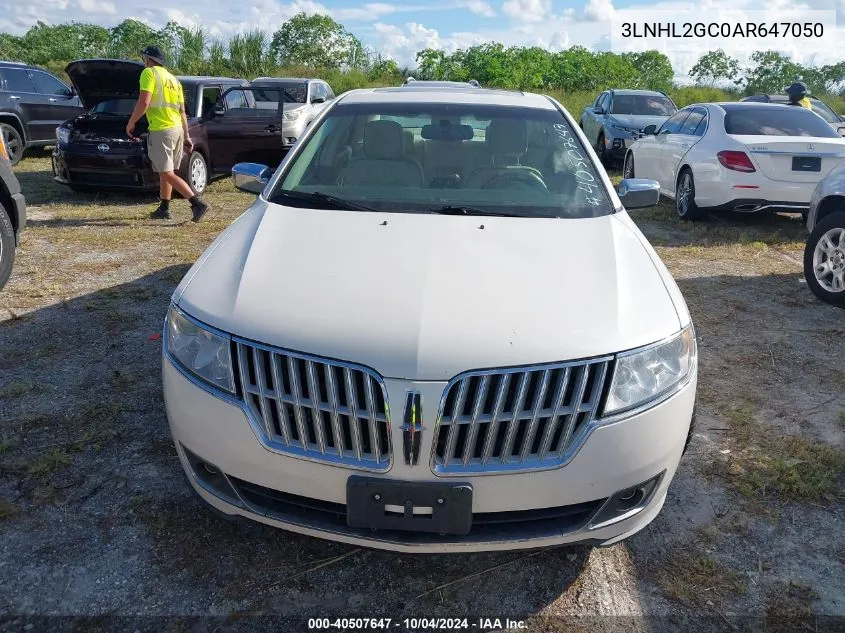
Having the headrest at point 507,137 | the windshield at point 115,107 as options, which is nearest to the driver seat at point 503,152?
the headrest at point 507,137

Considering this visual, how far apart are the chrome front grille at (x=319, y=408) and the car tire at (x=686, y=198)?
706 centimetres

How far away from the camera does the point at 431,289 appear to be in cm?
238

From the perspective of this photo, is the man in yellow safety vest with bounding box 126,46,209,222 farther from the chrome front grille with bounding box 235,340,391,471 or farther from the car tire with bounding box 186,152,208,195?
the chrome front grille with bounding box 235,340,391,471

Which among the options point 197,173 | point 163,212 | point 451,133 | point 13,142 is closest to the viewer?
point 451,133

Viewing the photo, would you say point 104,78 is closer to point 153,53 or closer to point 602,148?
point 153,53

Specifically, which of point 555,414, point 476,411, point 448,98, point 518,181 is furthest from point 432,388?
point 448,98

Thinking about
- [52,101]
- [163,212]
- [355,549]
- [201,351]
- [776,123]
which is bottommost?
[355,549]

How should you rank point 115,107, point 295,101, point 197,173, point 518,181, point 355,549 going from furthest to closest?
1. point 295,101
2. point 197,173
3. point 115,107
4. point 518,181
5. point 355,549

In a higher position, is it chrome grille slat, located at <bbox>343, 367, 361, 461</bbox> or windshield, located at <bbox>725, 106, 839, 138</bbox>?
windshield, located at <bbox>725, 106, 839, 138</bbox>

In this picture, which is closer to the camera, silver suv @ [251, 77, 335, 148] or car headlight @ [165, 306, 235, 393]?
car headlight @ [165, 306, 235, 393]

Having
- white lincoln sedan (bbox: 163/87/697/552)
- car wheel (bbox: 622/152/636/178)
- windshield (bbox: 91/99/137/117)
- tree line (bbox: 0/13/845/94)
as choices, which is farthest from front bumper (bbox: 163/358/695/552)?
tree line (bbox: 0/13/845/94)

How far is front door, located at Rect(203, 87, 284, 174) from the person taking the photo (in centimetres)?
966

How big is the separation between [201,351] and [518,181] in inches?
69.8

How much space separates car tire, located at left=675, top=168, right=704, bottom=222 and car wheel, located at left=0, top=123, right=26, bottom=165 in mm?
10287
